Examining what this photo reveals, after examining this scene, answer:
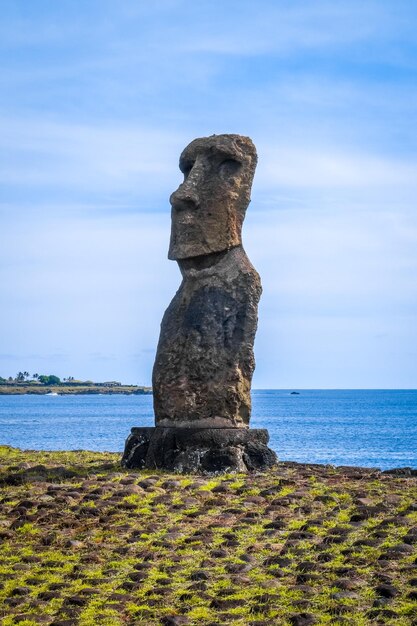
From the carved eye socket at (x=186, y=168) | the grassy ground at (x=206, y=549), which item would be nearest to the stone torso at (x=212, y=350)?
the grassy ground at (x=206, y=549)

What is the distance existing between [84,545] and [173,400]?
4807 millimetres

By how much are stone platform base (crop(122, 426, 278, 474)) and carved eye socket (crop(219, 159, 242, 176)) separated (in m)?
3.90

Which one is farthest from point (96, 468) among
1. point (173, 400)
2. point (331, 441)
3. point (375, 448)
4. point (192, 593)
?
point (331, 441)

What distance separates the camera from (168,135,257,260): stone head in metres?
16.8

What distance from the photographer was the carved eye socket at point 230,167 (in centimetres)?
1697

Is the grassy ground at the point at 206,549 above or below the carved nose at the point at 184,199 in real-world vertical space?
below

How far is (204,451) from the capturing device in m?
16.1

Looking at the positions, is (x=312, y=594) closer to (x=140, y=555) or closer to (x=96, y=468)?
(x=140, y=555)

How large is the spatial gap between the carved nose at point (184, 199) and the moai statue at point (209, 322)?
15 millimetres

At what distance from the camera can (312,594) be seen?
1047 cm

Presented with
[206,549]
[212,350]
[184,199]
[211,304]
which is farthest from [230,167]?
[206,549]

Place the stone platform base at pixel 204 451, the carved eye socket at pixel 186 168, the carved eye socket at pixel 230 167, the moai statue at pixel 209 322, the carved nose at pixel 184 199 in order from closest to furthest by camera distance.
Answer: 1. the stone platform base at pixel 204 451
2. the moai statue at pixel 209 322
3. the carved nose at pixel 184 199
4. the carved eye socket at pixel 230 167
5. the carved eye socket at pixel 186 168

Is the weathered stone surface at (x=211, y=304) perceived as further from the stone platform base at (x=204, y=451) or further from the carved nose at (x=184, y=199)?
the stone platform base at (x=204, y=451)

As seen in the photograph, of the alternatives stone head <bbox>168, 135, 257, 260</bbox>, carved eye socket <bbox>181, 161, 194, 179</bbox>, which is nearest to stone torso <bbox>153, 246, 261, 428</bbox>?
stone head <bbox>168, 135, 257, 260</bbox>
